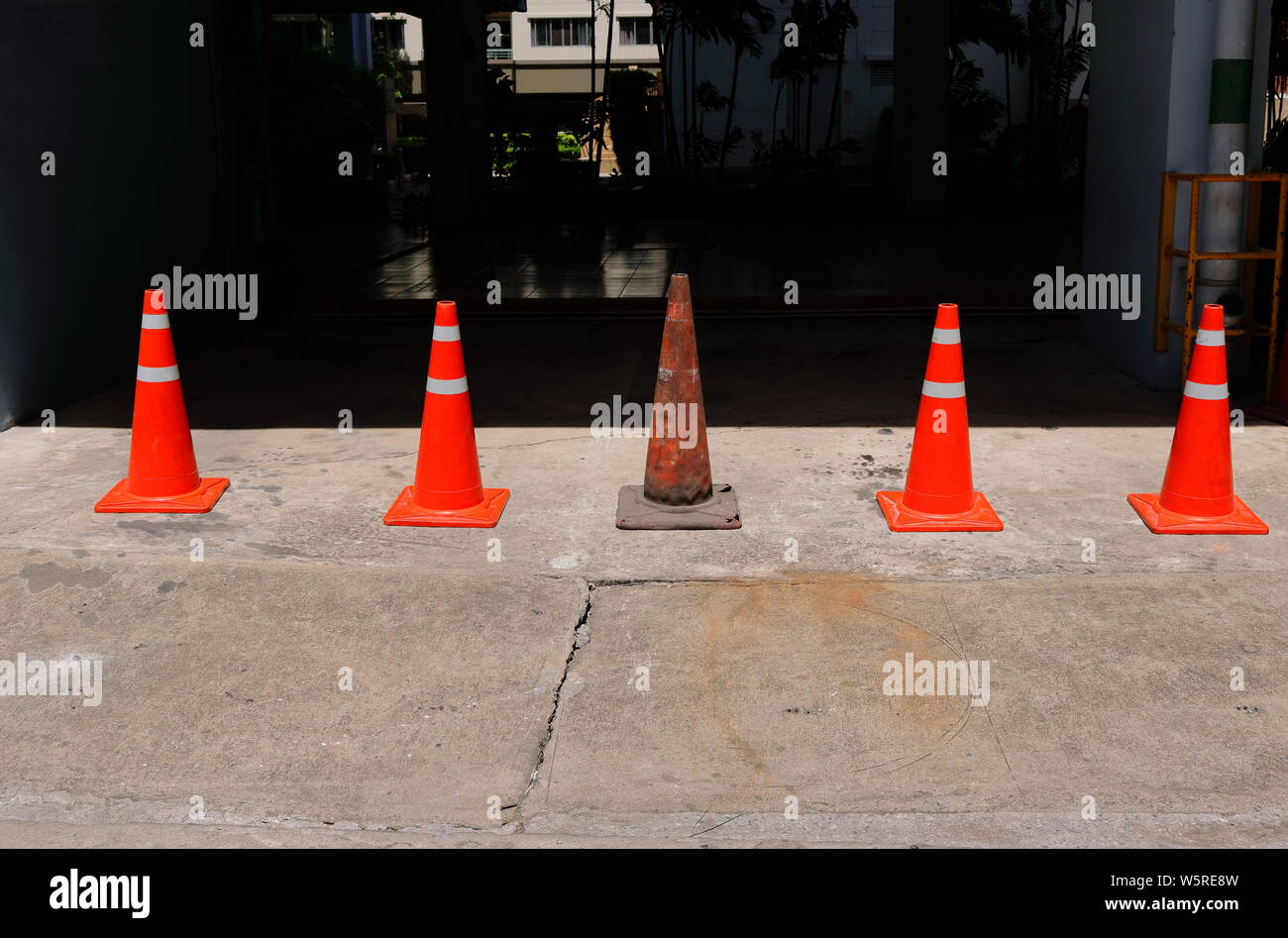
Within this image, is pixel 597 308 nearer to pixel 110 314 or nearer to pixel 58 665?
pixel 110 314

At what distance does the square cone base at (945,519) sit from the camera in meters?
4.77

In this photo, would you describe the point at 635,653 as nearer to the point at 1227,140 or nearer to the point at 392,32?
the point at 1227,140

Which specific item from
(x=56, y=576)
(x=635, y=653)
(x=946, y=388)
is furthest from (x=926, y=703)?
(x=56, y=576)

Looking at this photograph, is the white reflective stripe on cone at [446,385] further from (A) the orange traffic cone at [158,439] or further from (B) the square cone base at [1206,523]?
(B) the square cone base at [1206,523]

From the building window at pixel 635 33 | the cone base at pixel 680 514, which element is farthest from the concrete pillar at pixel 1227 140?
the building window at pixel 635 33

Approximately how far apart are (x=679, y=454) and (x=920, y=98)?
45.9 ft

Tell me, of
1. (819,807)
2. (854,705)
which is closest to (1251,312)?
(854,705)

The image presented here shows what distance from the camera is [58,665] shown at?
382 centimetres

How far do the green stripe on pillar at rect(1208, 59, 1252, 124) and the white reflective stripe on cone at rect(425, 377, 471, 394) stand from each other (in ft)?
13.2

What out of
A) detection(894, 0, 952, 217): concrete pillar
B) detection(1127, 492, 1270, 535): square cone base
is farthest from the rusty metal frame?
detection(894, 0, 952, 217): concrete pillar

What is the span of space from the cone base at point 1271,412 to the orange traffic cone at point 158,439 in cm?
481

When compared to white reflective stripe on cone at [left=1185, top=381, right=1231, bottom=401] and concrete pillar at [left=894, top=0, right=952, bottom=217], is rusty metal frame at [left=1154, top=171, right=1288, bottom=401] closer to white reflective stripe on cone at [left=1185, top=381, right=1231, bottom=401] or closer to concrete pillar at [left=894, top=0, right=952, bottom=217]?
white reflective stripe on cone at [left=1185, top=381, right=1231, bottom=401]

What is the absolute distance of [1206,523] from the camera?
185 inches

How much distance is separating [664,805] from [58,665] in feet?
6.32
